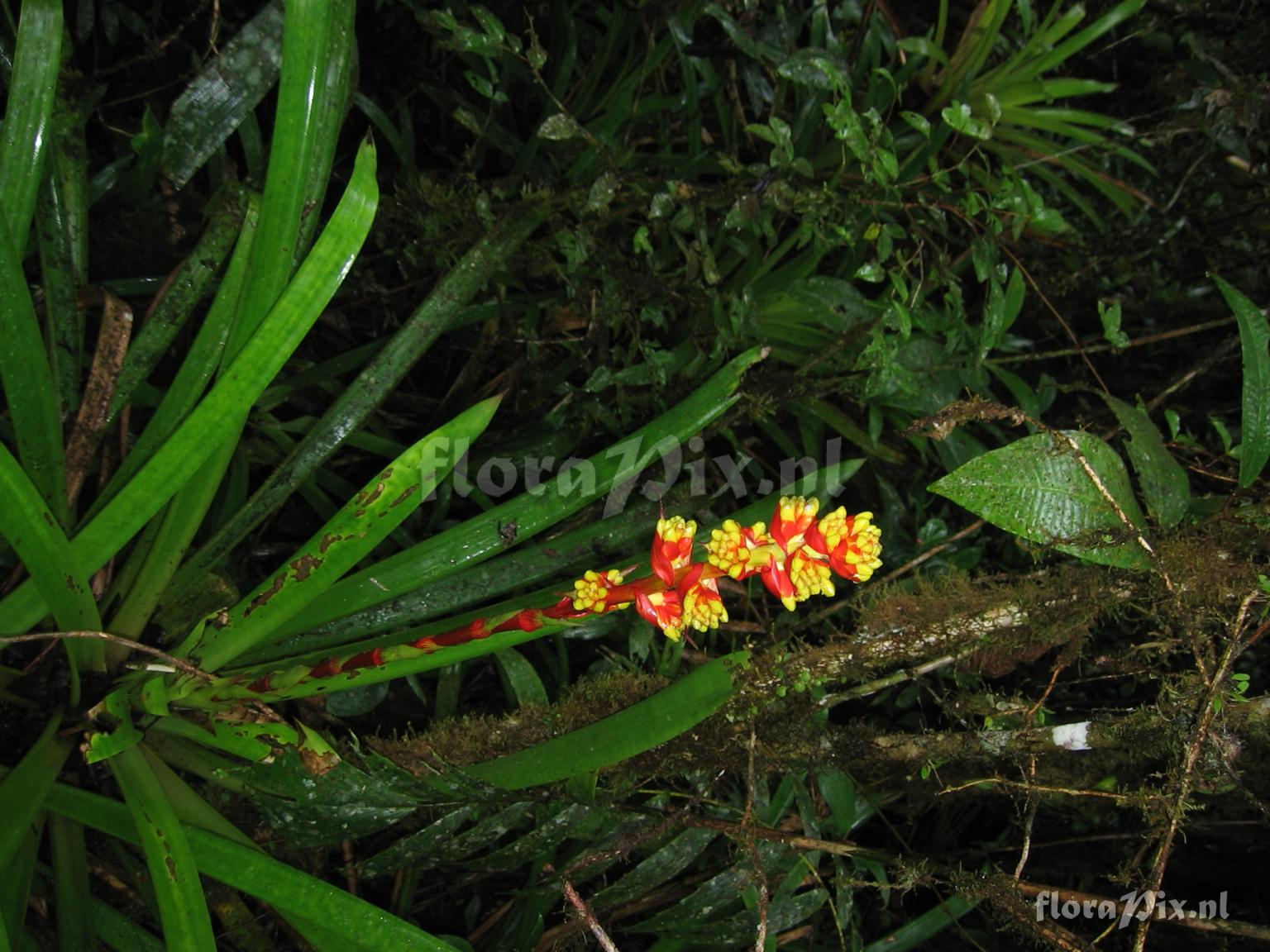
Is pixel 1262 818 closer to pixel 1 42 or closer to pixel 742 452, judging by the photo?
pixel 742 452

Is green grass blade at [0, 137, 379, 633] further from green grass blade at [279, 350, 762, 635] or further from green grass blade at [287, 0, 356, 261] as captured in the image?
green grass blade at [279, 350, 762, 635]

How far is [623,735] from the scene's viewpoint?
129 centimetres

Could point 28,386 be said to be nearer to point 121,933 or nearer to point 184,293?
point 184,293

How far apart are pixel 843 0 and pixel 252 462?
5.13ft

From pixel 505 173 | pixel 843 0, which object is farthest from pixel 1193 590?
pixel 505 173

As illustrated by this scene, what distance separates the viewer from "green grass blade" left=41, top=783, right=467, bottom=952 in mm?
1090

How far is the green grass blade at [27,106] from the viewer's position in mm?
1178

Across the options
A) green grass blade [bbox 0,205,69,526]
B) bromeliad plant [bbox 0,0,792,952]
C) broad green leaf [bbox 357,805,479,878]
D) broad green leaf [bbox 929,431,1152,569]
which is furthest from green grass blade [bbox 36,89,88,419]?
broad green leaf [bbox 929,431,1152,569]

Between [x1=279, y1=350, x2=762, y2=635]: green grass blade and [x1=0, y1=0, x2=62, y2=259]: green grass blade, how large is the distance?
0.62 m

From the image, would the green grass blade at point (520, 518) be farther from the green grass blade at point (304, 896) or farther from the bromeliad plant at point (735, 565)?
the bromeliad plant at point (735, 565)

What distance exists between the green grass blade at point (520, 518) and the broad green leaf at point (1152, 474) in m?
0.67

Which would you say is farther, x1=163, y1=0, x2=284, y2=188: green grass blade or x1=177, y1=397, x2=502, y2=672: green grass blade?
x1=163, y1=0, x2=284, y2=188: green grass blade

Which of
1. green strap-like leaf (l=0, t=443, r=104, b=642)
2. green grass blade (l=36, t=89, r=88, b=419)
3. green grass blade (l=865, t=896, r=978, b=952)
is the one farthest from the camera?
green grass blade (l=865, t=896, r=978, b=952)

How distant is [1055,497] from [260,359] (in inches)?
45.6
